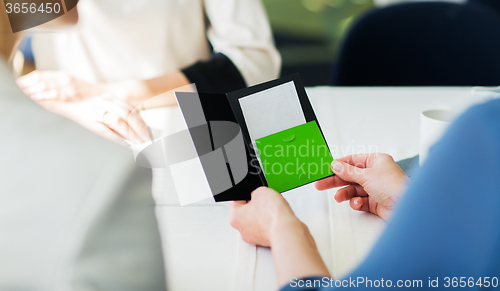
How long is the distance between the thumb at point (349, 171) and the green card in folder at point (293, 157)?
10 millimetres

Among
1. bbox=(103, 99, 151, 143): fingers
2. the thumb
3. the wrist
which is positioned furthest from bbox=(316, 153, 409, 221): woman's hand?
bbox=(103, 99, 151, 143): fingers

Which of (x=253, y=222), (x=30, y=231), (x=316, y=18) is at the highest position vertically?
(x=30, y=231)

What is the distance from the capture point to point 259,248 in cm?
43

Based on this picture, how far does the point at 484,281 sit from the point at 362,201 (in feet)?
0.70

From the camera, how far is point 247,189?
0.47m

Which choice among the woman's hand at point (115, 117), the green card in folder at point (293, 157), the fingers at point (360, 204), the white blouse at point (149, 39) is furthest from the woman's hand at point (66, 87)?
the fingers at point (360, 204)

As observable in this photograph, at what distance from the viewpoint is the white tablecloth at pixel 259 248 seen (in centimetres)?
40

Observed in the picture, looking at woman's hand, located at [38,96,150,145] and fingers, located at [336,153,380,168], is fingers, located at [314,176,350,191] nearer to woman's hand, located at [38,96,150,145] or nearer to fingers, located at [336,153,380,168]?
fingers, located at [336,153,380,168]

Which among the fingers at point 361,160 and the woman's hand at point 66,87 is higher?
the woman's hand at point 66,87

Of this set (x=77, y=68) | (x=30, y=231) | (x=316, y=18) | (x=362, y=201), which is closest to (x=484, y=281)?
(x=362, y=201)

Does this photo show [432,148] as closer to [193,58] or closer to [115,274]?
[115,274]

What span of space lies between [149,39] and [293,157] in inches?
25.4

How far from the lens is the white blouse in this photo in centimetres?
93

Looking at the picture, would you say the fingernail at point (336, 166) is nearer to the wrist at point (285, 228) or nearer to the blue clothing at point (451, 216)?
the wrist at point (285, 228)
